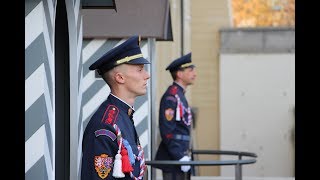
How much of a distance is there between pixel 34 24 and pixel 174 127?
15.6ft

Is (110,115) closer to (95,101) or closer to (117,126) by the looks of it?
(117,126)

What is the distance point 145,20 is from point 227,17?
10758 mm

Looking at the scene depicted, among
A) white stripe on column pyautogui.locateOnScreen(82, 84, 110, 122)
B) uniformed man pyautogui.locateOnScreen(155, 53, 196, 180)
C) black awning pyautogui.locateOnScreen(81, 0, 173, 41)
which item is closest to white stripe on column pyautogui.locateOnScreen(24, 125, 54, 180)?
black awning pyautogui.locateOnScreen(81, 0, 173, 41)

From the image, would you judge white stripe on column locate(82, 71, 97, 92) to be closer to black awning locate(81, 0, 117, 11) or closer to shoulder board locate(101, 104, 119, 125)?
black awning locate(81, 0, 117, 11)

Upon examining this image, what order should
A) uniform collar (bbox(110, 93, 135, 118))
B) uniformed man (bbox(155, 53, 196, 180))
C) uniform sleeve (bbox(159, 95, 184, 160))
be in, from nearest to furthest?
uniform collar (bbox(110, 93, 135, 118))
uniformed man (bbox(155, 53, 196, 180))
uniform sleeve (bbox(159, 95, 184, 160))

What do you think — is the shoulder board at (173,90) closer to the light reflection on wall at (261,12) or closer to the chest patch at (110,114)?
the chest patch at (110,114)

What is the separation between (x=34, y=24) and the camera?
18.8 ft

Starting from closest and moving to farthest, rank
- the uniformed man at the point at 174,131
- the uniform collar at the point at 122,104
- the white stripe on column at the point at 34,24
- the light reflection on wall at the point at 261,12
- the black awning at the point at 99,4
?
the white stripe on column at the point at 34,24 → the uniform collar at the point at 122,104 → the black awning at the point at 99,4 → the uniformed man at the point at 174,131 → the light reflection on wall at the point at 261,12

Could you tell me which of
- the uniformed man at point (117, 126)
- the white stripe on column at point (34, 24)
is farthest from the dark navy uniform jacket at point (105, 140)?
the white stripe on column at point (34, 24)

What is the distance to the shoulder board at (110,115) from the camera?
574 centimetres

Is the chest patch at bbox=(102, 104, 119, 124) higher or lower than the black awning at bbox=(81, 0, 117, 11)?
lower

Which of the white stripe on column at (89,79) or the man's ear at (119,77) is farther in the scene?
the white stripe on column at (89,79)

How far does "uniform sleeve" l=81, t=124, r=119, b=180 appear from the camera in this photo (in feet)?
18.3
